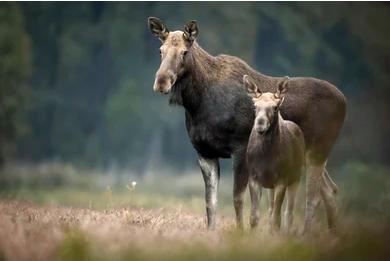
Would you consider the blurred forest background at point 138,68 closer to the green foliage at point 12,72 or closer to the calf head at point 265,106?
the green foliage at point 12,72

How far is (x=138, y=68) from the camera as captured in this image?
70.2 ft

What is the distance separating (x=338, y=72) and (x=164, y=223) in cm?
528

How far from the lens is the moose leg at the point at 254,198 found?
9008mm

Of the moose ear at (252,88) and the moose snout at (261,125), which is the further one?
the moose ear at (252,88)

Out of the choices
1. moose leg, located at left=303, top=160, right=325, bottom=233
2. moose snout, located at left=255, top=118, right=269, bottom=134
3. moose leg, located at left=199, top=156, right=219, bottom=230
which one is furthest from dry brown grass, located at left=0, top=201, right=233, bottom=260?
moose snout, located at left=255, top=118, right=269, bottom=134

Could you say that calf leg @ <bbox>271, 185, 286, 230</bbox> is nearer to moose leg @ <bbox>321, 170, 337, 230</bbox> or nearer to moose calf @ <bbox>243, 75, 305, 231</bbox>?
moose calf @ <bbox>243, 75, 305, 231</bbox>

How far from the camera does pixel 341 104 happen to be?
10.6 meters

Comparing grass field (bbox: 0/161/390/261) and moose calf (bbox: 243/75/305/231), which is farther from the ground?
moose calf (bbox: 243/75/305/231)

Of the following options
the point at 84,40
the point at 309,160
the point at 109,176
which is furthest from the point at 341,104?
the point at 84,40

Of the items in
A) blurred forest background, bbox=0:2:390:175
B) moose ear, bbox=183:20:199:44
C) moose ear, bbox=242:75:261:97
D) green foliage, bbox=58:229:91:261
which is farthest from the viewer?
blurred forest background, bbox=0:2:390:175

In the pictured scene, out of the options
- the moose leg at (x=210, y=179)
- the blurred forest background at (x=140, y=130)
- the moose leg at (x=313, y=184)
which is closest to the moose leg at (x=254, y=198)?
the blurred forest background at (x=140, y=130)

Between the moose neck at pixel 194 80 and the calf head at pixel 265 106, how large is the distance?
119 centimetres

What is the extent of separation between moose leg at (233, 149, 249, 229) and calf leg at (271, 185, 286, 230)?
0.79 metres

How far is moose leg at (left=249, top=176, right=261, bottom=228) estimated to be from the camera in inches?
355
